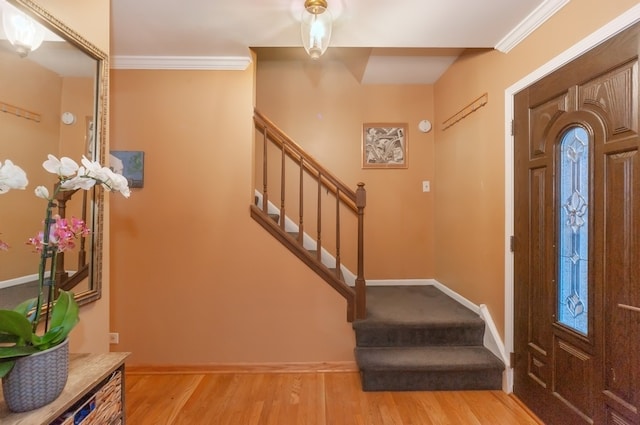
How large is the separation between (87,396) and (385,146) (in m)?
3.07

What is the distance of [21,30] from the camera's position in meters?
1.12

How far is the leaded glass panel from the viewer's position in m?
1.52

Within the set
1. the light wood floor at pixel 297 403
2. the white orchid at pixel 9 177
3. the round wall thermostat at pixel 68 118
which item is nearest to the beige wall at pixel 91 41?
the round wall thermostat at pixel 68 118

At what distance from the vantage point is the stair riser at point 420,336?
2.31 meters

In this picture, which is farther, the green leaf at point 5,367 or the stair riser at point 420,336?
the stair riser at point 420,336

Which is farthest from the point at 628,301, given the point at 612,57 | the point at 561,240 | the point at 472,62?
the point at 472,62

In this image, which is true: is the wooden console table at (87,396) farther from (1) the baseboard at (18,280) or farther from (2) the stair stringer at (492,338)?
(2) the stair stringer at (492,338)

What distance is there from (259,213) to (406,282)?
193cm

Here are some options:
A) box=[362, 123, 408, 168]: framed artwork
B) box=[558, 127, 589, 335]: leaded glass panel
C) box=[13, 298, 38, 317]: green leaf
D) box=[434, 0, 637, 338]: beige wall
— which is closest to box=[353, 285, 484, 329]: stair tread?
box=[434, 0, 637, 338]: beige wall

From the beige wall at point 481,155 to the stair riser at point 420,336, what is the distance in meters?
0.24

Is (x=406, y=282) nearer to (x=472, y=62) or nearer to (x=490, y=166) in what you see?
(x=490, y=166)

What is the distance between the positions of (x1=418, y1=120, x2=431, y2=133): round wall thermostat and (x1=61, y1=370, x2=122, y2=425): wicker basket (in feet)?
10.7

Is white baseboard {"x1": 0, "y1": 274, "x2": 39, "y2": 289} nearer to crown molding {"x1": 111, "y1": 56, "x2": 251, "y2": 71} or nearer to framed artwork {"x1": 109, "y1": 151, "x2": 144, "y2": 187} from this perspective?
framed artwork {"x1": 109, "y1": 151, "x2": 144, "y2": 187}

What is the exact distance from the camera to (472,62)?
2.48 metres
